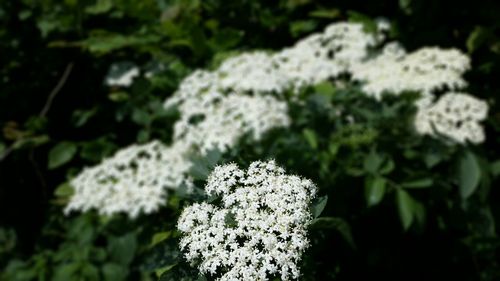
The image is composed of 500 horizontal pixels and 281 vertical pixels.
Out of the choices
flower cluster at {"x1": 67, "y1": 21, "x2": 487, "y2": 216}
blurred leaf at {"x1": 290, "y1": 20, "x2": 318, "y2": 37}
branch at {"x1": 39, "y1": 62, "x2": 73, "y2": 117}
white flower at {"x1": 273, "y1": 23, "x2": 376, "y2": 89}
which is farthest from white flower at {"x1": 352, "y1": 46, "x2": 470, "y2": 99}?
branch at {"x1": 39, "y1": 62, "x2": 73, "y2": 117}

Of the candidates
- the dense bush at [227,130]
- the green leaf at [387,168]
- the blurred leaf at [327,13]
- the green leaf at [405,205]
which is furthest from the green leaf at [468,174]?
the blurred leaf at [327,13]

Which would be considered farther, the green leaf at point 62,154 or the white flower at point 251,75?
the green leaf at point 62,154

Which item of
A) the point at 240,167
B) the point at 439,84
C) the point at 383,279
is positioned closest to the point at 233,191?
the point at 240,167

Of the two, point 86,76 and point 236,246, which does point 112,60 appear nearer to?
point 86,76

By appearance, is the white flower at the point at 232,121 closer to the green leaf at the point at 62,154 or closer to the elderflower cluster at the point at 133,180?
the elderflower cluster at the point at 133,180

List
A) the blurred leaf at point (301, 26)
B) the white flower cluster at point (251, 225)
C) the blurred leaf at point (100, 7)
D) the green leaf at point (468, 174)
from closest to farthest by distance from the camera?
the white flower cluster at point (251, 225) → the green leaf at point (468, 174) → the blurred leaf at point (100, 7) → the blurred leaf at point (301, 26)

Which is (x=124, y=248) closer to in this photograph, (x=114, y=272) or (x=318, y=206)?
(x=114, y=272)

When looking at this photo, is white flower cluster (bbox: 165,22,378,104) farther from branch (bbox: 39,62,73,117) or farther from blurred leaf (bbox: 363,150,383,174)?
branch (bbox: 39,62,73,117)
